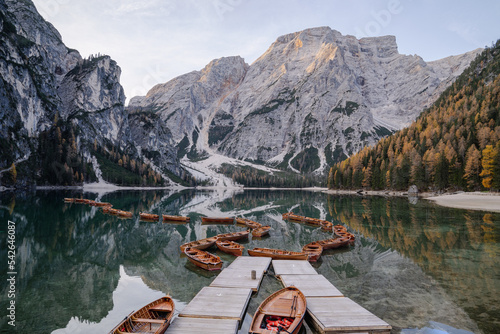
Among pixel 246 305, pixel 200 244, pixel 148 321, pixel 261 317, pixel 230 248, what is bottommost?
pixel 230 248

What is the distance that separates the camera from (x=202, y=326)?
1538 centimetres

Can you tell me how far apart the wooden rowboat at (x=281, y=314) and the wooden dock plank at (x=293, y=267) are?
284 inches

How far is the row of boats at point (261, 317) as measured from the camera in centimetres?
1423

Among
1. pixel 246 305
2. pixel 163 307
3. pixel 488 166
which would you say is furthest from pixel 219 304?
pixel 488 166

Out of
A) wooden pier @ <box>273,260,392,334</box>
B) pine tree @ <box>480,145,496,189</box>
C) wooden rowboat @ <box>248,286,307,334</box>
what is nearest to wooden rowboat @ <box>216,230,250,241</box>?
wooden pier @ <box>273,260,392,334</box>

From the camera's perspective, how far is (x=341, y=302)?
1873 centimetres

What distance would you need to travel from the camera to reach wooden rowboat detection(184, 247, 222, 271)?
2820 cm

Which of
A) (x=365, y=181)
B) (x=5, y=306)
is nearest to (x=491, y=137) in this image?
(x=365, y=181)

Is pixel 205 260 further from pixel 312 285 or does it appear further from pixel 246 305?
pixel 312 285

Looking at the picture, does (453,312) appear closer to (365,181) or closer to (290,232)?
(290,232)

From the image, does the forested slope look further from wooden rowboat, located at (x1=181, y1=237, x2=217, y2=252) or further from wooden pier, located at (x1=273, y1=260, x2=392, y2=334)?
wooden rowboat, located at (x1=181, y1=237, x2=217, y2=252)

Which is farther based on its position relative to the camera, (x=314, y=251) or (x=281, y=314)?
(x=314, y=251)

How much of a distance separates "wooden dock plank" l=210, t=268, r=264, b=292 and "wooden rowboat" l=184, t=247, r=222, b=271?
195cm

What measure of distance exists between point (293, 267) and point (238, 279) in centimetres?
700
